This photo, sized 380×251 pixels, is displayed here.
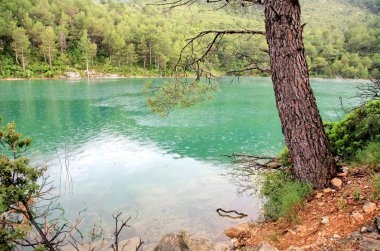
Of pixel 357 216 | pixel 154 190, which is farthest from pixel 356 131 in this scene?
pixel 154 190

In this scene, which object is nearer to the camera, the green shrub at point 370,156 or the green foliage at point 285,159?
the green shrub at point 370,156

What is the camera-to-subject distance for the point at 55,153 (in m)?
16.1

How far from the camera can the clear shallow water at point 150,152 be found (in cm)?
959

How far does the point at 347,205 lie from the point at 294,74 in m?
2.06

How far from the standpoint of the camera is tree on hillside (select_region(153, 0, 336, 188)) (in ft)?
15.5

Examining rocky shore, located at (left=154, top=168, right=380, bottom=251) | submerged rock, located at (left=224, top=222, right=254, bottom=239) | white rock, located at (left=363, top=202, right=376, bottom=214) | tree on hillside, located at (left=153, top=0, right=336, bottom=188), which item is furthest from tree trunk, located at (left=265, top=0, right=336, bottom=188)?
submerged rock, located at (left=224, top=222, right=254, bottom=239)

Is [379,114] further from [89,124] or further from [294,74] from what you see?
[89,124]

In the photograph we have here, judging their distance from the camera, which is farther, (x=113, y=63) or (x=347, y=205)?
(x=113, y=63)

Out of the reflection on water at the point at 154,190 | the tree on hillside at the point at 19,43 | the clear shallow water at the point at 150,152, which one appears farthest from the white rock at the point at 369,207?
the tree on hillside at the point at 19,43

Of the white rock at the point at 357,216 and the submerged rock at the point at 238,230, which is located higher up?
the white rock at the point at 357,216

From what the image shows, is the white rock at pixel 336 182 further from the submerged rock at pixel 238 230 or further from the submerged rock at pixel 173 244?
the submerged rock at pixel 173 244

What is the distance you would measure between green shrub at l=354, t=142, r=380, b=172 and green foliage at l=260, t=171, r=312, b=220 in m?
1.21

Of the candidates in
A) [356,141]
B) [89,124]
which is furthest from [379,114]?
[89,124]

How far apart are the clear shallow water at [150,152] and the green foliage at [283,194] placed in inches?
77.5
